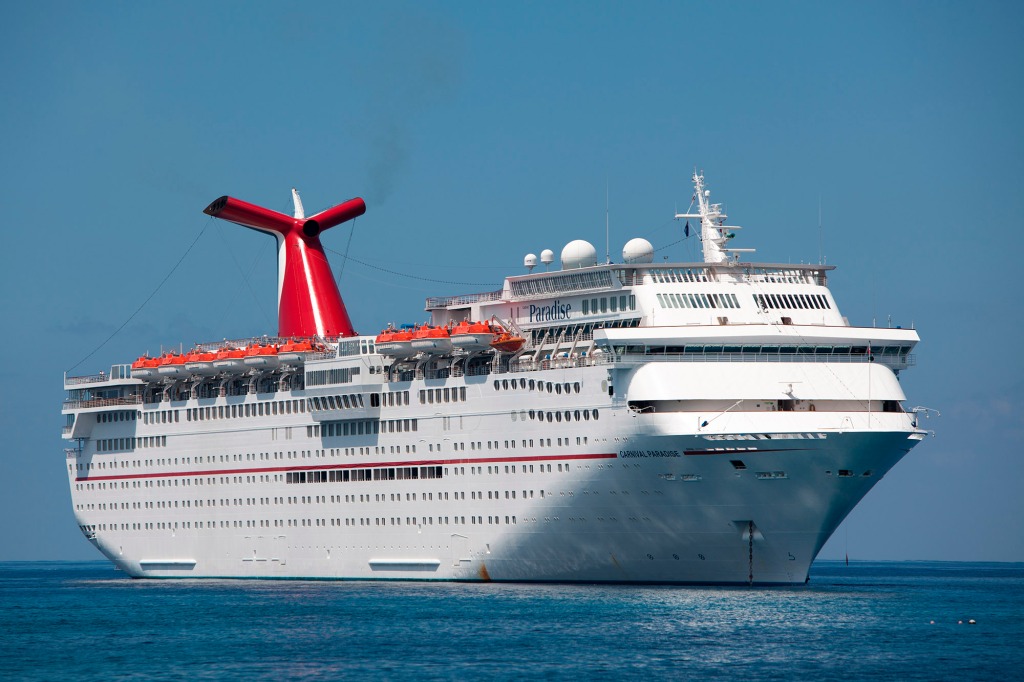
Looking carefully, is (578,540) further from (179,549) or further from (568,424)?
(179,549)

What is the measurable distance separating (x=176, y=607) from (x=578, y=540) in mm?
14501

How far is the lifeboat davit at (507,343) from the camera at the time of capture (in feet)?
202

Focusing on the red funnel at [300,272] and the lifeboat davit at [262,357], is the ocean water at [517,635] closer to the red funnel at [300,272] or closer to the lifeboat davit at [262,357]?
the lifeboat davit at [262,357]

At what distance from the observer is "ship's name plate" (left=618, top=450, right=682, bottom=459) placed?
55.0 metres

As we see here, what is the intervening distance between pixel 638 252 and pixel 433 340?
8875 millimetres

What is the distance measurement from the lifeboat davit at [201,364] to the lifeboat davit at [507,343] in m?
16.5

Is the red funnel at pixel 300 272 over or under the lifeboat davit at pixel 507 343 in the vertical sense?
over

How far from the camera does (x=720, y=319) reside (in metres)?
57.8

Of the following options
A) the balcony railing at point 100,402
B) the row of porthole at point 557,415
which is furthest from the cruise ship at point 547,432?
the balcony railing at point 100,402

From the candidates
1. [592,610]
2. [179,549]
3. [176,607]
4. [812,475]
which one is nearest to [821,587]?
[812,475]

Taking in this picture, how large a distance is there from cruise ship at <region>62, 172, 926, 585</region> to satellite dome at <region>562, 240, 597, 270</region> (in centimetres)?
8

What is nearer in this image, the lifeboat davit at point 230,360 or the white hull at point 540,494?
the white hull at point 540,494

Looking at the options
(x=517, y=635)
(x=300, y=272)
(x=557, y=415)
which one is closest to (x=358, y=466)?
(x=557, y=415)

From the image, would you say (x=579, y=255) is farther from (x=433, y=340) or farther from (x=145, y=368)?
(x=145, y=368)
